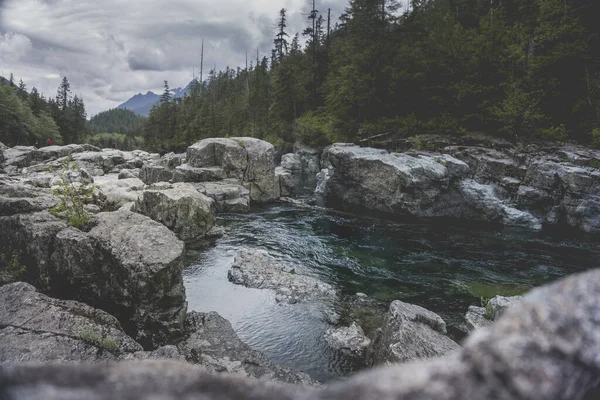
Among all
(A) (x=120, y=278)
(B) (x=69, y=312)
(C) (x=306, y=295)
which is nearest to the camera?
(B) (x=69, y=312)

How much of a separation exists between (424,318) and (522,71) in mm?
28135

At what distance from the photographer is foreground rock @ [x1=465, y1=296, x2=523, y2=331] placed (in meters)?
9.35

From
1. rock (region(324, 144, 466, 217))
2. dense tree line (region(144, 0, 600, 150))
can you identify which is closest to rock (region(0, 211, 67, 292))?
rock (region(324, 144, 466, 217))

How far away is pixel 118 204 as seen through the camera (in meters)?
16.4

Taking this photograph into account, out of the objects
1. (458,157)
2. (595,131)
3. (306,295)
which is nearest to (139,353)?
(306,295)

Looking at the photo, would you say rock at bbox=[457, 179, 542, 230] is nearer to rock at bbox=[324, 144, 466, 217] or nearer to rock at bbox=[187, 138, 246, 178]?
rock at bbox=[324, 144, 466, 217]

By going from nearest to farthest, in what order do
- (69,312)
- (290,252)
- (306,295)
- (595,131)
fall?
(69,312)
(306,295)
(290,252)
(595,131)

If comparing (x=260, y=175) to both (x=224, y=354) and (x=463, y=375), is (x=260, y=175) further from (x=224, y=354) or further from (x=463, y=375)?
(x=463, y=375)

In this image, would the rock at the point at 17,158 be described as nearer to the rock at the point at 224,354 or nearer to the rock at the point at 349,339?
the rock at the point at 224,354

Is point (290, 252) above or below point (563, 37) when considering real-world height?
below

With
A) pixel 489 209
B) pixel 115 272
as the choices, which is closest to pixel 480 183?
pixel 489 209

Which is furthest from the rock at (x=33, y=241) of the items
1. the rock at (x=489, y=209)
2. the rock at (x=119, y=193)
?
the rock at (x=489, y=209)

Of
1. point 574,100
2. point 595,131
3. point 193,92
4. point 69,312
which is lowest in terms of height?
point 69,312

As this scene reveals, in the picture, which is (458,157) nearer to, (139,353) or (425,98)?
(425,98)
